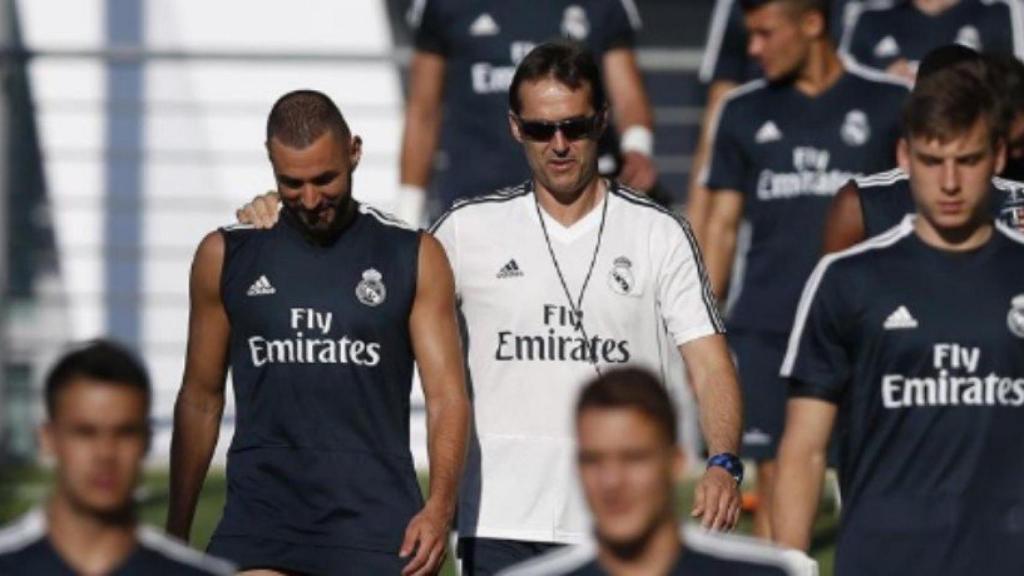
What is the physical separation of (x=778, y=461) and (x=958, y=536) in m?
0.50

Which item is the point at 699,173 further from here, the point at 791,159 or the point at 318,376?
the point at 318,376

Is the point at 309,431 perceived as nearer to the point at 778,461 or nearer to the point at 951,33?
the point at 778,461

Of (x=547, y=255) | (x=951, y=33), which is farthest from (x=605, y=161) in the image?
(x=547, y=255)

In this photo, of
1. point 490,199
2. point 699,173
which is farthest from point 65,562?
point 699,173

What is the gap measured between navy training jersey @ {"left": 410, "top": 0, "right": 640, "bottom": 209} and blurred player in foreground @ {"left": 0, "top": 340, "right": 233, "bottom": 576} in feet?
19.0

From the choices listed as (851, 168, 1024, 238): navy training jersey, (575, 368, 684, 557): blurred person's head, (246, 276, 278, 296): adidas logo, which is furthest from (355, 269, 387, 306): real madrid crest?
(575, 368, 684, 557): blurred person's head

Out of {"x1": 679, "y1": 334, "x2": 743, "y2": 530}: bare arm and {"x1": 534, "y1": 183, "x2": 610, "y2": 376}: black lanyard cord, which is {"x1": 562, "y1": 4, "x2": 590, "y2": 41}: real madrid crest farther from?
{"x1": 679, "y1": 334, "x2": 743, "y2": 530}: bare arm

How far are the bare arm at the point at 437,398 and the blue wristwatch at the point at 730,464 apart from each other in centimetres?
70

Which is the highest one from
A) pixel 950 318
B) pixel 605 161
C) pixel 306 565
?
pixel 605 161

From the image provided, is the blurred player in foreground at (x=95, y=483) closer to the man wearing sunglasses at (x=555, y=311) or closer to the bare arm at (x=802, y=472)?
the bare arm at (x=802, y=472)

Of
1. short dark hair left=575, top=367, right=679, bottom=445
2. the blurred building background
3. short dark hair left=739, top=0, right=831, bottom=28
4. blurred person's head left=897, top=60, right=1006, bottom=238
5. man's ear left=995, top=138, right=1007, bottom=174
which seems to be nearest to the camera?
short dark hair left=575, top=367, right=679, bottom=445

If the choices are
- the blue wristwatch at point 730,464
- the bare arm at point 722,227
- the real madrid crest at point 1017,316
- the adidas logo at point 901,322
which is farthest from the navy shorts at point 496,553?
the bare arm at point 722,227

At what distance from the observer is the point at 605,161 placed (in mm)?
12750

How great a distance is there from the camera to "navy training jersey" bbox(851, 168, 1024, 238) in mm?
9312
